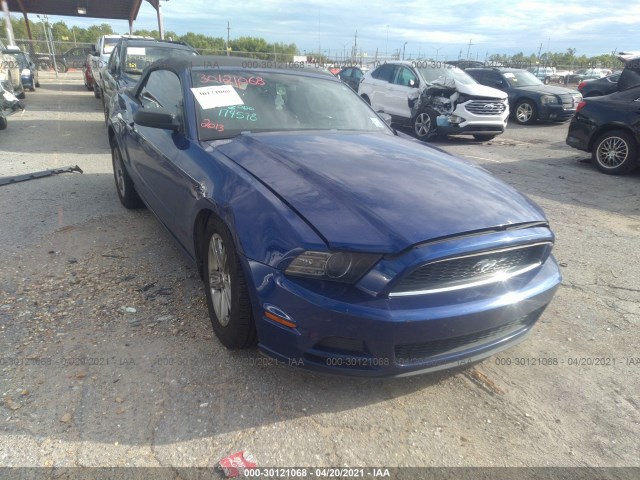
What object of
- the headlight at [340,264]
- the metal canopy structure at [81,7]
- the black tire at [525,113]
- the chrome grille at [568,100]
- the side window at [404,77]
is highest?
the metal canopy structure at [81,7]

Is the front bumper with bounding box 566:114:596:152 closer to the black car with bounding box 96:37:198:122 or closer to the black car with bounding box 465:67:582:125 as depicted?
the black car with bounding box 465:67:582:125

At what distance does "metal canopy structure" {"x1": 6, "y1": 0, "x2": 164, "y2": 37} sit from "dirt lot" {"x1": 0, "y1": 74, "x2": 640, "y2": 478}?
87.1 ft

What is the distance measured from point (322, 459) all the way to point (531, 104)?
14131 mm

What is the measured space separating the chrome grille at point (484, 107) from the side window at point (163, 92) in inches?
299

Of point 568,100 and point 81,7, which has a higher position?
point 81,7

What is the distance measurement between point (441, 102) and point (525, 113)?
16.5ft

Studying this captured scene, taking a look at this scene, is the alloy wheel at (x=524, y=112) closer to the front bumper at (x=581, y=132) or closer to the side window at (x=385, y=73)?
the side window at (x=385, y=73)

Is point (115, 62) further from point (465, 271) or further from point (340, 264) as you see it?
point (465, 271)

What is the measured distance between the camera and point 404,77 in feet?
37.4

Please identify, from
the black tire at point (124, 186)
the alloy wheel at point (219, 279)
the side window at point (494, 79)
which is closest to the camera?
the alloy wheel at point (219, 279)

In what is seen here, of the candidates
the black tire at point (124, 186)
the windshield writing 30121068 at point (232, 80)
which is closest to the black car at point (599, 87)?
the windshield writing 30121068 at point (232, 80)

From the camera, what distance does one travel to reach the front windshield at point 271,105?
333 cm

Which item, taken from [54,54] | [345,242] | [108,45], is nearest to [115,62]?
[108,45]

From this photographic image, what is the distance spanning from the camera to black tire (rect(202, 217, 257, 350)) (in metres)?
2.43
